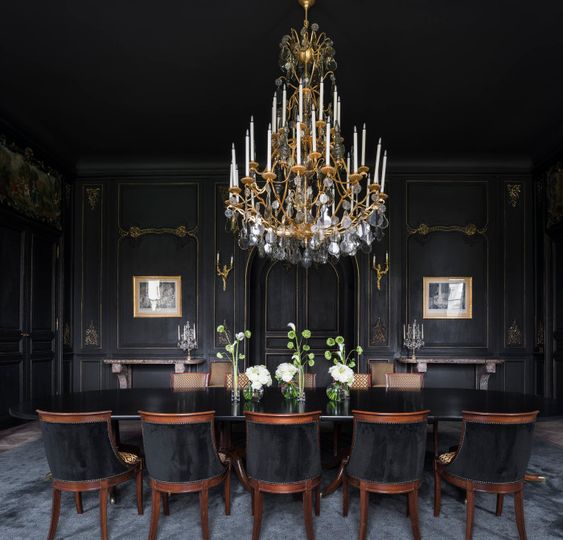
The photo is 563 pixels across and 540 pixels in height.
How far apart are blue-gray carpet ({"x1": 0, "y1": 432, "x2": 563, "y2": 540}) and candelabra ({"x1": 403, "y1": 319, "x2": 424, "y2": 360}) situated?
2840 millimetres

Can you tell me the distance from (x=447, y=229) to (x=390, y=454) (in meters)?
4.78

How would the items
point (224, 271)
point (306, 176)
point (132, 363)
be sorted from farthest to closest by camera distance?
point (224, 271) → point (132, 363) → point (306, 176)

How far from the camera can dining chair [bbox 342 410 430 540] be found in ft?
9.07

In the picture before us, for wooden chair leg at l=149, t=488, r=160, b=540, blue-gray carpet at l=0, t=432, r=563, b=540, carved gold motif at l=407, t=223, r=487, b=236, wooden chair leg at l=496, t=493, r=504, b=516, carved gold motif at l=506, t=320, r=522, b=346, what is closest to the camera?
wooden chair leg at l=149, t=488, r=160, b=540

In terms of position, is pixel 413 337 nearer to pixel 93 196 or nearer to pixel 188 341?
pixel 188 341

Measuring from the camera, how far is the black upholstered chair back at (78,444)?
279 centimetres

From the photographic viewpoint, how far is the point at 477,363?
21.2 feet

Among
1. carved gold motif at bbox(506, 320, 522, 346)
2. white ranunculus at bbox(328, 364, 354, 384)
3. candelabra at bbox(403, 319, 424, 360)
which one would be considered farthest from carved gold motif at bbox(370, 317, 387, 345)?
white ranunculus at bbox(328, 364, 354, 384)

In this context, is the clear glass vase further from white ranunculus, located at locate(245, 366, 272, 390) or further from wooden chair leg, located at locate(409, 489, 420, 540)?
wooden chair leg, located at locate(409, 489, 420, 540)

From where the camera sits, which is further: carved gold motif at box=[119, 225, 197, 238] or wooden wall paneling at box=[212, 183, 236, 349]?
carved gold motif at box=[119, 225, 197, 238]

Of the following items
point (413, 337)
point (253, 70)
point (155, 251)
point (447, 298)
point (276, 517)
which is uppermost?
point (253, 70)

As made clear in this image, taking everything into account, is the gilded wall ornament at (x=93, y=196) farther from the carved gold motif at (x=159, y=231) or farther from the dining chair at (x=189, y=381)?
the dining chair at (x=189, y=381)

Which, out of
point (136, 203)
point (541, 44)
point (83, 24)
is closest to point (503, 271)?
point (541, 44)

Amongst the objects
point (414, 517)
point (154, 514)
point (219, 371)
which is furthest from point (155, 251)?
point (414, 517)
